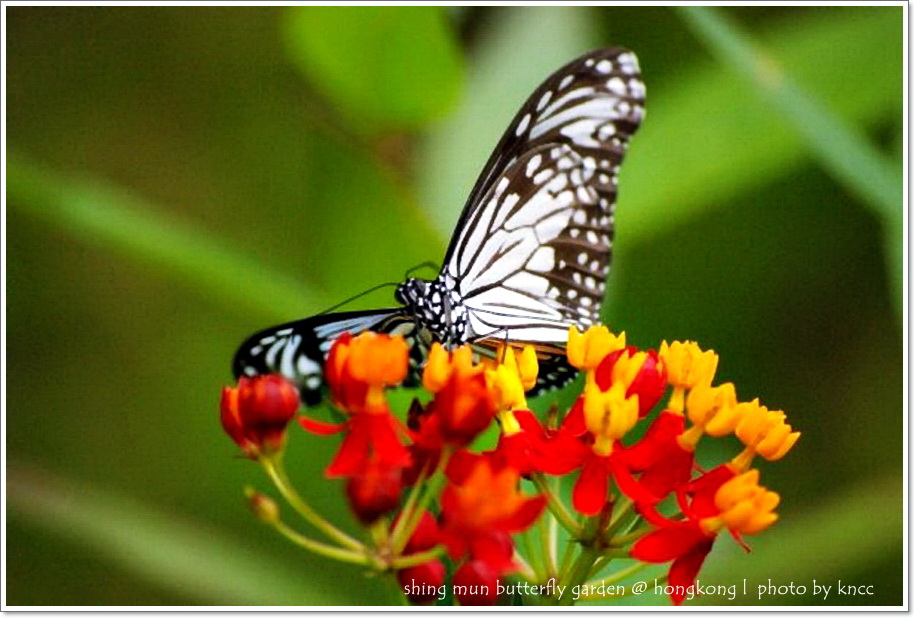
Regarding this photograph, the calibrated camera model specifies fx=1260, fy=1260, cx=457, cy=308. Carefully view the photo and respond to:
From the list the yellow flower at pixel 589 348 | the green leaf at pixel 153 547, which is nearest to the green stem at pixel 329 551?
the yellow flower at pixel 589 348

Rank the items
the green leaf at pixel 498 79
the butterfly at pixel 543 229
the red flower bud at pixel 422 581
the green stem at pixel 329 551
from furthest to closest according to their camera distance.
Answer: the green leaf at pixel 498 79, the butterfly at pixel 543 229, the red flower bud at pixel 422 581, the green stem at pixel 329 551

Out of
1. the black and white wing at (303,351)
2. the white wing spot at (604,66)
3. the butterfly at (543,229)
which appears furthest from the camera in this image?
the white wing spot at (604,66)

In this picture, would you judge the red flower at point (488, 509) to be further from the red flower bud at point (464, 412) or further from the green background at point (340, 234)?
the green background at point (340, 234)

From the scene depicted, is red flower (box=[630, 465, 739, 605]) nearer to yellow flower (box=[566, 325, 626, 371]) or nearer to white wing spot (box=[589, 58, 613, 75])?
yellow flower (box=[566, 325, 626, 371])

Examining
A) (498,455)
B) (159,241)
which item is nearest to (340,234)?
(159,241)

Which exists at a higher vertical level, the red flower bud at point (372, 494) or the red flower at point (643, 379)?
the red flower at point (643, 379)

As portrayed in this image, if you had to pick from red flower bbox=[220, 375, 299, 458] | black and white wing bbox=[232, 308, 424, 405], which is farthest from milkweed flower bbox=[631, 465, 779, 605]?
black and white wing bbox=[232, 308, 424, 405]
